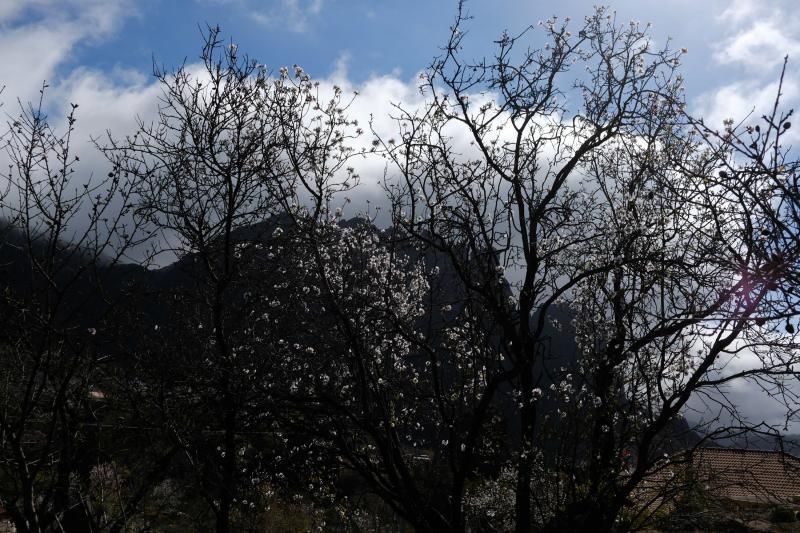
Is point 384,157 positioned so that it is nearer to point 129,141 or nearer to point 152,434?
point 129,141

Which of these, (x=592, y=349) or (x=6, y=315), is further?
(x=592, y=349)

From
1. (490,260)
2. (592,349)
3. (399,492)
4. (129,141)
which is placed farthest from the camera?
(592,349)

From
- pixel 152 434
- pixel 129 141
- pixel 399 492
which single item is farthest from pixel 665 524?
pixel 129 141

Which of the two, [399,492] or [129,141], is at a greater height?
[129,141]

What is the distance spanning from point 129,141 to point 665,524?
7989 mm

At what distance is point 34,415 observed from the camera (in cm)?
727

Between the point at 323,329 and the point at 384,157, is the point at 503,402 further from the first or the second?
the point at 384,157

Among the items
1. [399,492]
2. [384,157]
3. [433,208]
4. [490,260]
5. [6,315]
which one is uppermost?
[384,157]

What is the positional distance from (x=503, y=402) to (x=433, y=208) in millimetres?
3331

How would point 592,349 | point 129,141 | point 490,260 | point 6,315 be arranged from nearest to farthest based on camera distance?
point 6,315 < point 129,141 < point 490,260 < point 592,349

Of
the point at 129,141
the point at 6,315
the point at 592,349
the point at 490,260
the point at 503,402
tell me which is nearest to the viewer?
the point at 6,315

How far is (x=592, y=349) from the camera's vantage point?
9188mm

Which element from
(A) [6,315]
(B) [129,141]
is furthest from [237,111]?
(A) [6,315]

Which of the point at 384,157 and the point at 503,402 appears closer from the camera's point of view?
the point at 384,157
